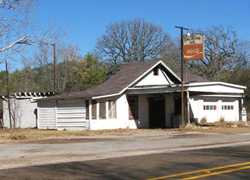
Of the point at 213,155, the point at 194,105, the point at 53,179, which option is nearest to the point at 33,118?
the point at 194,105

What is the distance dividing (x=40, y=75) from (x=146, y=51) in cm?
1647

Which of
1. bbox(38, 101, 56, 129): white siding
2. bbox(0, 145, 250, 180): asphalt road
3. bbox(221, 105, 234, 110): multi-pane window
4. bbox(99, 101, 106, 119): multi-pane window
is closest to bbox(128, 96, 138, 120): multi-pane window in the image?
bbox(99, 101, 106, 119): multi-pane window

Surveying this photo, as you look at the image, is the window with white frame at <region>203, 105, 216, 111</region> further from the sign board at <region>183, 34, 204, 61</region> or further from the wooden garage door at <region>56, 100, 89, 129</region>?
the wooden garage door at <region>56, 100, 89, 129</region>

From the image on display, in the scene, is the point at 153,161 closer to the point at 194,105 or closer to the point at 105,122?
the point at 105,122

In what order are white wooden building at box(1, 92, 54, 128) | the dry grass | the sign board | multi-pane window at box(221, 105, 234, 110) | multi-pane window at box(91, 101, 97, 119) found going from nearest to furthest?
the dry grass, multi-pane window at box(91, 101, 97, 119), the sign board, white wooden building at box(1, 92, 54, 128), multi-pane window at box(221, 105, 234, 110)

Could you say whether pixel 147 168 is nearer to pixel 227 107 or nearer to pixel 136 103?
A: pixel 136 103

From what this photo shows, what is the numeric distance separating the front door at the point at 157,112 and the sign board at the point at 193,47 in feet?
15.8

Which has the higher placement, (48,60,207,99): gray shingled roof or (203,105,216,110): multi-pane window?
(48,60,207,99): gray shingled roof

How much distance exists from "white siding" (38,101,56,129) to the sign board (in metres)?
11.0

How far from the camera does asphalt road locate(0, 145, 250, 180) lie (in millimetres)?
13008

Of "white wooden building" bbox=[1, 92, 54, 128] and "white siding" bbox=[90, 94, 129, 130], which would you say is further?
"white wooden building" bbox=[1, 92, 54, 128]

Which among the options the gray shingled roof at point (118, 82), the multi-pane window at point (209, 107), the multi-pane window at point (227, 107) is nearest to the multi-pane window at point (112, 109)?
the gray shingled roof at point (118, 82)

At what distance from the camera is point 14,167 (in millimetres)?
15984

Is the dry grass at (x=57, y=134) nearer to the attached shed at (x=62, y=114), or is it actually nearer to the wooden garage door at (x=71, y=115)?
the wooden garage door at (x=71, y=115)
